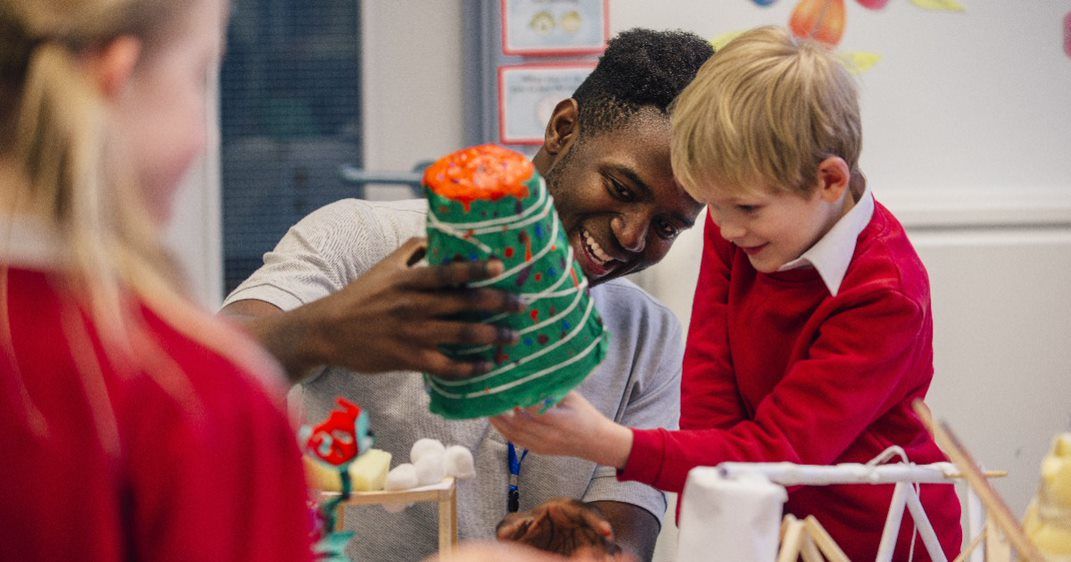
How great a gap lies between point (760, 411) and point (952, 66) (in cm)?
119

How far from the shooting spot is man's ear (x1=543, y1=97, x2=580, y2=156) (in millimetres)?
1389

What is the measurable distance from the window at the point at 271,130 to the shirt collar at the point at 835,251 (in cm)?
141

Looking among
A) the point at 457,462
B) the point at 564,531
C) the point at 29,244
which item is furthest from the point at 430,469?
the point at 29,244

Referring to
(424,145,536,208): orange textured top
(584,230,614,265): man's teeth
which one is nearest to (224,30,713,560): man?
(584,230,614,265): man's teeth

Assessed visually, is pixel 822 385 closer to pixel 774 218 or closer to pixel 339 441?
pixel 774 218

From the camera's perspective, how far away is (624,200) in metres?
1.28

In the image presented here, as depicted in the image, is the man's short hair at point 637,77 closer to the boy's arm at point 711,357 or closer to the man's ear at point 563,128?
the man's ear at point 563,128

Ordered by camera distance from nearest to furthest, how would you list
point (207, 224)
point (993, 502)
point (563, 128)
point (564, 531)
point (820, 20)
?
point (993, 502)
point (564, 531)
point (563, 128)
point (820, 20)
point (207, 224)

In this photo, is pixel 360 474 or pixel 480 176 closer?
pixel 480 176

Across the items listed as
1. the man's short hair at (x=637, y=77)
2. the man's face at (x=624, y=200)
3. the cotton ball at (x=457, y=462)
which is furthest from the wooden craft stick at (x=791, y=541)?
the man's short hair at (x=637, y=77)

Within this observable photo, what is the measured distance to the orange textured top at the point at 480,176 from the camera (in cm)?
73

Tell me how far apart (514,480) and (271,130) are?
1.19 m

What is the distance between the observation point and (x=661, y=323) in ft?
4.99

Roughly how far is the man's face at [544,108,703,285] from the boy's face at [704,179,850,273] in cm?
20
